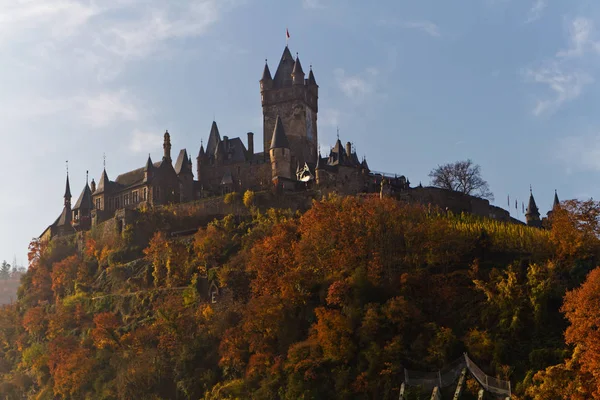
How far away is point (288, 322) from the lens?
202 feet

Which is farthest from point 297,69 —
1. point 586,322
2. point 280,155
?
point 586,322

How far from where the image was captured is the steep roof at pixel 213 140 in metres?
100

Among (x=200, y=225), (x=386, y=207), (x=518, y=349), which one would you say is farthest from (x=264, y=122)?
(x=518, y=349)

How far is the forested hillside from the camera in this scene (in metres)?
54.0

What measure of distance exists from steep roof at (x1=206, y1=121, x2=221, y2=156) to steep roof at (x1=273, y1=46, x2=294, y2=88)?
7.64 m

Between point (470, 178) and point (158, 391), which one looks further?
point (470, 178)

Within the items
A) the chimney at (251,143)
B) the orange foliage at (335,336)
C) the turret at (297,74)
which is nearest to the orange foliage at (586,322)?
the orange foliage at (335,336)

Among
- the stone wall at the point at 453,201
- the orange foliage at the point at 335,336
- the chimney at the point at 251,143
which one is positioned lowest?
the orange foliage at the point at 335,336

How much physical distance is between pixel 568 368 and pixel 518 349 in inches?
187

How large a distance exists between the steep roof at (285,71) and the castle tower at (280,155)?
34.1ft

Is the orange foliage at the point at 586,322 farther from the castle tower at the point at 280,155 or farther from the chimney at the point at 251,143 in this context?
the chimney at the point at 251,143

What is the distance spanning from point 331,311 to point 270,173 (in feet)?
115

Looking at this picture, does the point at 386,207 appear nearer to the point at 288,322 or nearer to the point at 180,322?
the point at 288,322

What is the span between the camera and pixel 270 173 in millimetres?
92562
